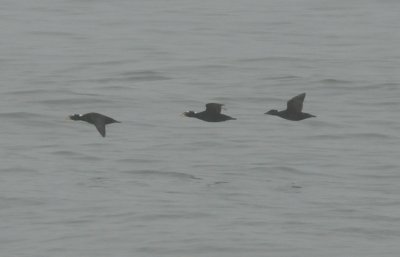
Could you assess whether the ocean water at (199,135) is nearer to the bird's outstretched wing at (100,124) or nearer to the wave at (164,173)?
the wave at (164,173)

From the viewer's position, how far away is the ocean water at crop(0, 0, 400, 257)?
99.3ft

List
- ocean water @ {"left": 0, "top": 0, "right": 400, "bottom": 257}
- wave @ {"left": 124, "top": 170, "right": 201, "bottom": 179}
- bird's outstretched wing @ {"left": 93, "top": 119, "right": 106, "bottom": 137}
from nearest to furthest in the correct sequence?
ocean water @ {"left": 0, "top": 0, "right": 400, "bottom": 257} → bird's outstretched wing @ {"left": 93, "top": 119, "right": 106, "bottom": 137} → wave @ {"left": 124, "top": 170, "right": 201, "bottom": 179}

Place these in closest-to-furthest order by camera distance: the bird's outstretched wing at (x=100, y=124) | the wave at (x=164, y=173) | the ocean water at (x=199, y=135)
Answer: the ocean water at (x=199, y=135)
the bird's outstretched wing at (x=100, y=124)
the wave at (x=164, y=173)

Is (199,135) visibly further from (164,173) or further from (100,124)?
(100,124)

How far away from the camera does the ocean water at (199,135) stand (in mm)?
30266

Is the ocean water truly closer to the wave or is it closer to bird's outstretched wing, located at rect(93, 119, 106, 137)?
the wave

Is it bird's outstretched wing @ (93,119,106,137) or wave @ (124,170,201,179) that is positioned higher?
bird's outstretched wing @ (93,119,106,137)

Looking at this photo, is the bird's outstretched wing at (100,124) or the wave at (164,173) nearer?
the bird's outstretched wing at (100,124)

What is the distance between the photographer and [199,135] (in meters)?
39.9

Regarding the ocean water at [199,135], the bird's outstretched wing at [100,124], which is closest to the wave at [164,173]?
the ocean water at [199,135]

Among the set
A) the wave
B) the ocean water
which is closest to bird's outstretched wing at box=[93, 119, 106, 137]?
the ocean water

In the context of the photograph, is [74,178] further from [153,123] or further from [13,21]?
[13,21]

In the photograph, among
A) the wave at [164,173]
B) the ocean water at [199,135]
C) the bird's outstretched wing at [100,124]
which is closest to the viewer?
the ocean water at [199,135]

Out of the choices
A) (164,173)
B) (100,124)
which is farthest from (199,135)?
(100,124)
